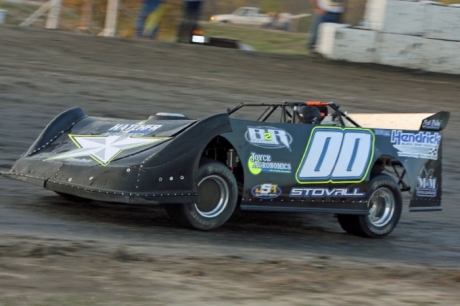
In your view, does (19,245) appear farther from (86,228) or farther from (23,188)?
(23,188)

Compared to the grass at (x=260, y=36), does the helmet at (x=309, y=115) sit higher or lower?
lower

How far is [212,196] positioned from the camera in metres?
6.95

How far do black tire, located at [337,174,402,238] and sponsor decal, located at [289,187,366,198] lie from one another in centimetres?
20

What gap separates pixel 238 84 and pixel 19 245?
11.0m

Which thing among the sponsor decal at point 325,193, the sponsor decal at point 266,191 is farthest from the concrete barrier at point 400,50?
the sponsor decal at point 266,191

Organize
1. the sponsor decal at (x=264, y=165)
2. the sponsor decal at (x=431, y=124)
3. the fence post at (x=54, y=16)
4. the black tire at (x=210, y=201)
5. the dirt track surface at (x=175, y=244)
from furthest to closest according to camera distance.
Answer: the fence post at (x=54, y=16), the sponsor decal at (x=431, y=124), the sponsor decal at (x=264, y=165), the black tire at (x=210, y=201), the dirt track surface at (x=175, y=244)

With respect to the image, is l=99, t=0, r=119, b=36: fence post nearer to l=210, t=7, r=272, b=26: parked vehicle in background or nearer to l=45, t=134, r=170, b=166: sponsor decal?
l=45, t=134, r=170, b=166: sponsor decal

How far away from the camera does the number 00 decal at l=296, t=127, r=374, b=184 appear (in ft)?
24.2

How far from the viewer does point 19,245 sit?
558cm

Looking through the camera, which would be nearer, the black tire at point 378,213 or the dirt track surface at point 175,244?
the dirt track surface at point 175,244

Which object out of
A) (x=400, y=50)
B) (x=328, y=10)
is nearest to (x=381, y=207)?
(x=400, y=50)

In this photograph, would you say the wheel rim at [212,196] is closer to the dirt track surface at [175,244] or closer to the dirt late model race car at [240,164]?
the dirt late model race car at [240,164]

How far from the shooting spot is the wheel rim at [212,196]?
6.90m

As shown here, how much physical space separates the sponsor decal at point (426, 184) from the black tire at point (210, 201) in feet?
7.54
